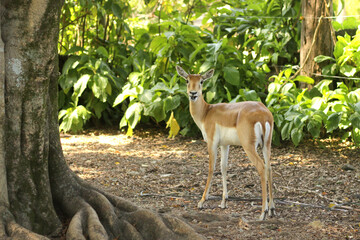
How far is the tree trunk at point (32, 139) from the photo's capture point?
3.94 m

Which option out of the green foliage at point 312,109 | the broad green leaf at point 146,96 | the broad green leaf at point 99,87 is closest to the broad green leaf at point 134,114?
the broad green leaf at point 146,96

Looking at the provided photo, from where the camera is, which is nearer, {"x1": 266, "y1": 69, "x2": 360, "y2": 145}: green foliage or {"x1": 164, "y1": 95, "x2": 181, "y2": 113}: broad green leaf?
{"x1": 266, "y1": 69, "x2": 360, "y2": 145}: green foliage

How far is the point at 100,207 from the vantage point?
445 cm

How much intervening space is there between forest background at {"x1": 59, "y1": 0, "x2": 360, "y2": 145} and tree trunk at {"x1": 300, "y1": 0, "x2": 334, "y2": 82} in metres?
0.20

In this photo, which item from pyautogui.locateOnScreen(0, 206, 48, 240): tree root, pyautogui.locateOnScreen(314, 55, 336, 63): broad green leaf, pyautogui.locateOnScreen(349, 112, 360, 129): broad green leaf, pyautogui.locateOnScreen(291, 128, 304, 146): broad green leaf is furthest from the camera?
pyautogui.locateOnScreen(314, 55, 336, 63): broad green leaf

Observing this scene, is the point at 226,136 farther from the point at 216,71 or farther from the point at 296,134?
the point at 216,71

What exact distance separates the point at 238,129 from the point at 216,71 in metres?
4.02

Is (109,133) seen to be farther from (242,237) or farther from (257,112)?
(242,237)

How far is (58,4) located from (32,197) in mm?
1598

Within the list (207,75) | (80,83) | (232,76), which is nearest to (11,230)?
(207,75)

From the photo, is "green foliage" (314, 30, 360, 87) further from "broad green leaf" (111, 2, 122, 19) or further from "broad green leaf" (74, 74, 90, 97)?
"broad green leaf" (74, 74, 90, 97)

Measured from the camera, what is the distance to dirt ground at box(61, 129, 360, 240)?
488cm

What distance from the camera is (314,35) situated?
880cm

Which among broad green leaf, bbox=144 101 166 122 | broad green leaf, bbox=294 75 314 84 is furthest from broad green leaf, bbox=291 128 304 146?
broad green leaf, bbox=144 101 166 122
